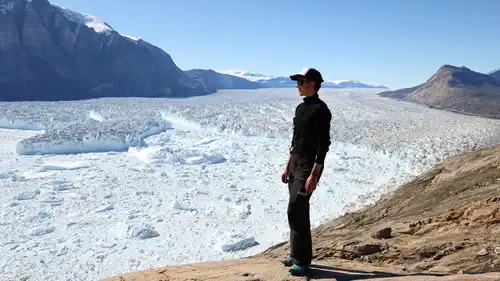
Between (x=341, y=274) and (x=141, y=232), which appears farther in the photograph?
(x=141, y=232)

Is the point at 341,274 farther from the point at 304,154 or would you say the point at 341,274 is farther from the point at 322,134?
the point at 322,134

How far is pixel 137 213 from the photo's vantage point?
9.62 meters

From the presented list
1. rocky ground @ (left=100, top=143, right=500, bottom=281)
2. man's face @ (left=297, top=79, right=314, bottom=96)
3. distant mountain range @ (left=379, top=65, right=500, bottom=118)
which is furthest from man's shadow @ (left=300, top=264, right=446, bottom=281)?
distant mountain range @ (left=379, top=65, right=500, bottom=118)

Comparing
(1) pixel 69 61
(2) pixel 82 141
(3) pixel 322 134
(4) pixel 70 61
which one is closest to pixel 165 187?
(2) pixel 82 141

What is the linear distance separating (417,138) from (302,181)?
19.0 metres

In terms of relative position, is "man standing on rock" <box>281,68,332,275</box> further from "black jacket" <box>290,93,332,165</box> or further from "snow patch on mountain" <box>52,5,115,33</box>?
"snow patch on mountain" <box>52,5,115,33</box>

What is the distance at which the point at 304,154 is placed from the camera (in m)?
2.79

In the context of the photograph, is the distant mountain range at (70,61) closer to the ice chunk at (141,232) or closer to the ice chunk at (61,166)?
the ice chunk at (61,166)

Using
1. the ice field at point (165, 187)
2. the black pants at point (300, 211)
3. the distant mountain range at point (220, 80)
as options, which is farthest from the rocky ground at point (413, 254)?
the distant mountain range at point (220, 80)

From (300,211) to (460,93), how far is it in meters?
46.6

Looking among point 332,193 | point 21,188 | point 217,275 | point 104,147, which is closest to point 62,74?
point 104,147

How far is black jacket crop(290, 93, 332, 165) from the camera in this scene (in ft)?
8.71

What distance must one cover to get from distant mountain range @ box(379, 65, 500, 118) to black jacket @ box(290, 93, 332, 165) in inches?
1264

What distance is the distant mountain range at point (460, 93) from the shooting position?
1356 inches
